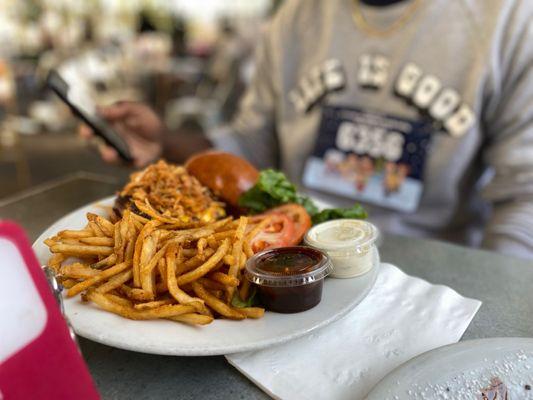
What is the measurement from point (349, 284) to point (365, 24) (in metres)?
1.43

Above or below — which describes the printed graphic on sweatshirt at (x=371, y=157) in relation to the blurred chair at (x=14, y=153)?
above

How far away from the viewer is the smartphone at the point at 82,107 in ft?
4.77

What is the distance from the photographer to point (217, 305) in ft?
3.26

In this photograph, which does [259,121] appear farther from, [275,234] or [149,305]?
[149,305]

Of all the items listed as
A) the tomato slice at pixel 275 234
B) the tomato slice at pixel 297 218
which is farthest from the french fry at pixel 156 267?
the tomato slice at pixel 297 218

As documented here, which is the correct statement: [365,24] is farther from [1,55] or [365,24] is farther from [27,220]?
[1,55]

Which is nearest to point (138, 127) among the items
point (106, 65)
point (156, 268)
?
point (156, 268)

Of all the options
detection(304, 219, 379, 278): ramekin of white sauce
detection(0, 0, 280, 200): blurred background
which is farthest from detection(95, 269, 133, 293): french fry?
detection(0, 0, 280, 200): blurred background

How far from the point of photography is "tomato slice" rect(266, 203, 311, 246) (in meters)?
1.33

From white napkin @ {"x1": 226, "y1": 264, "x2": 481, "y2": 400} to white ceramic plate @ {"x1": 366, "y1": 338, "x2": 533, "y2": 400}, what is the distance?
8 centimetres

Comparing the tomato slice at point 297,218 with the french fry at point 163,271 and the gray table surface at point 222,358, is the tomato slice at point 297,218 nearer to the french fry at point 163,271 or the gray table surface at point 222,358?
the gray table surface at point 222,358

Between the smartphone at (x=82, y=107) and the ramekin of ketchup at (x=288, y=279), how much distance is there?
2.60 ft

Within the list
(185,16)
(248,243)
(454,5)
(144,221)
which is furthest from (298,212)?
(185,16)

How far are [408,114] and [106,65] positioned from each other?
6.80 m
